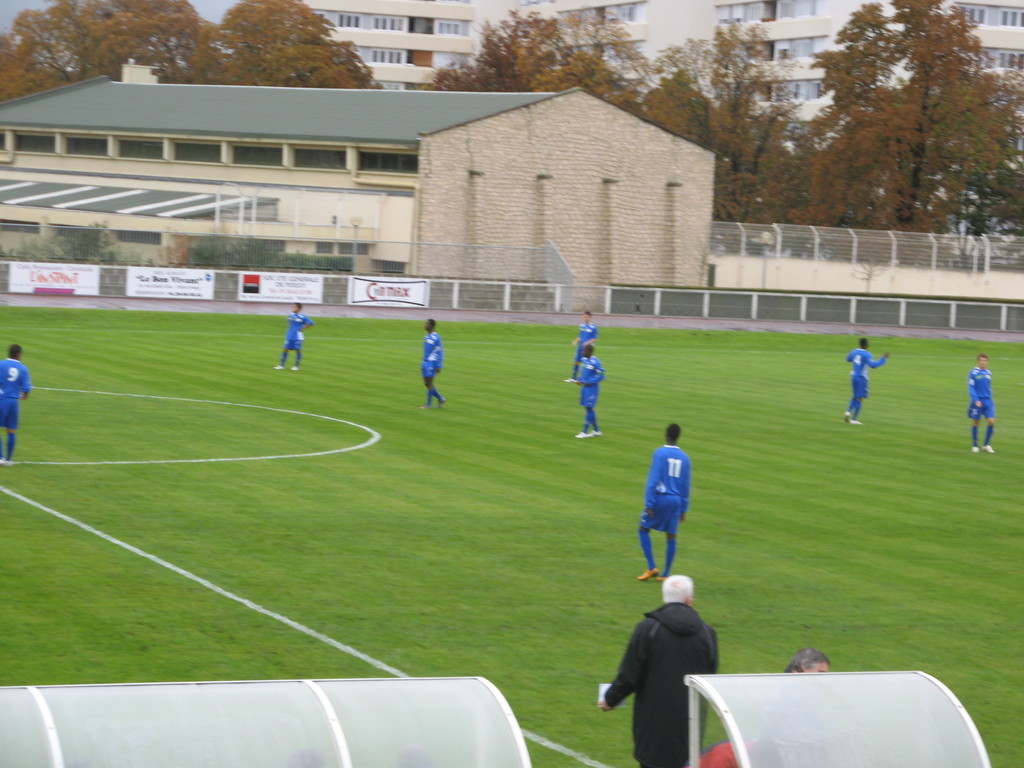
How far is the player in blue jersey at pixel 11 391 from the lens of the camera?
19297mm

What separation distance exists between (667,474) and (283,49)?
79.8 m

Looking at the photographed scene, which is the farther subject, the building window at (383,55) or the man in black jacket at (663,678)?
the building window at (383,55)

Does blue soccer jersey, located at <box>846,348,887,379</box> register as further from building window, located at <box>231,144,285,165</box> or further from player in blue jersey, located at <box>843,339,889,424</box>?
building window, located at <box>231,144,285,165</box>

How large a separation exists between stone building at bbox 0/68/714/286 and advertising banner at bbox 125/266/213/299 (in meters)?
4.98

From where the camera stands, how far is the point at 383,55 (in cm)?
11856

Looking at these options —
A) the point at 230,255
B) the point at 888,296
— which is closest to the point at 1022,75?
the point at 888,296

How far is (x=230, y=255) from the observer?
52344 millimetres

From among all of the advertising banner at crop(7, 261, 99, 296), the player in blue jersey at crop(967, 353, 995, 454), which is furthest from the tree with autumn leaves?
the player in blue jersey at crop(967, 353, 995, 454)

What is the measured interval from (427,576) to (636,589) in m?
2.33

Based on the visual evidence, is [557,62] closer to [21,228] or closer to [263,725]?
[21,228]

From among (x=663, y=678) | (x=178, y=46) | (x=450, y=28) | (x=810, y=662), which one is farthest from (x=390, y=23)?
(x=810, y=662)

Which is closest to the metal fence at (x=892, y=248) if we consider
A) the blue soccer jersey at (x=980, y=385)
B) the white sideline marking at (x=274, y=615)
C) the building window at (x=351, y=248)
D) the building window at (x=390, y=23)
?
the building window at (x=351, y=248)

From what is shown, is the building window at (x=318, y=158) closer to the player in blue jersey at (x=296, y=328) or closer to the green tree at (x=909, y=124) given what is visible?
the green tree at (x=909, y=124)

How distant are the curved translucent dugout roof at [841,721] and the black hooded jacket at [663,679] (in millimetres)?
1122
